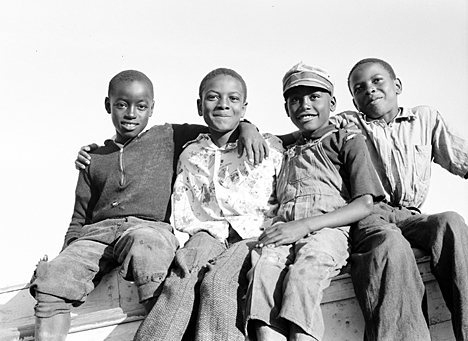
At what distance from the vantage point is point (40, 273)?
2.85 metres

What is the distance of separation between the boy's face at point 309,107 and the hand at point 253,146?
9.1 inches

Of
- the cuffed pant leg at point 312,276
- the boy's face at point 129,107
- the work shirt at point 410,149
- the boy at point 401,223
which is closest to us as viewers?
the cuffed pant leg at point 312,276

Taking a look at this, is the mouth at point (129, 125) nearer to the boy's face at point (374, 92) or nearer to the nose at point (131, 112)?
the nose at point (131, 112)

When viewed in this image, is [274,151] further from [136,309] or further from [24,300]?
[24,300]

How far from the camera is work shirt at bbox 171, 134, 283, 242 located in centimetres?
325

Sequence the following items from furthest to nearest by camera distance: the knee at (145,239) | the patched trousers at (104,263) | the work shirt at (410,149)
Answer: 1. the work shirt at (410,149)
2. the knee at (145,239)
3. the patched trousers at (104,263)

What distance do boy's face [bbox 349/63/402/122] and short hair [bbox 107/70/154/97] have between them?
1.32m

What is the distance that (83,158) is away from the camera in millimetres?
3674

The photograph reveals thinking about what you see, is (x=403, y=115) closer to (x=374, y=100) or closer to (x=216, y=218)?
(x=374, y=100)

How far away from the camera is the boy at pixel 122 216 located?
2.79m

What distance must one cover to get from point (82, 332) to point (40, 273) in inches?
14.5

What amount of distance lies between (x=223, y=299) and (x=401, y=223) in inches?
44.7

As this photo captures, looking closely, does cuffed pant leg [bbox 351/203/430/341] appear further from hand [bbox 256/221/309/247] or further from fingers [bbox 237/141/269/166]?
fingers [bbox 237/141/269/166]

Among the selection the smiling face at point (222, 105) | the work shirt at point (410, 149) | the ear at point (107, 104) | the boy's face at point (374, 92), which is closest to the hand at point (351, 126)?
the work shirt at point (410, 149)
